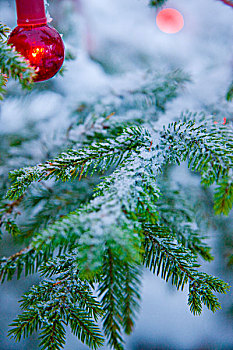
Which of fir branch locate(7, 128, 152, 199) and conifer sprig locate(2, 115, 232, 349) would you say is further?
fir branch locate(7, 128, 152, 199)

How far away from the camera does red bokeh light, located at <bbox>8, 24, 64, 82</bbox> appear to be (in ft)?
1.44

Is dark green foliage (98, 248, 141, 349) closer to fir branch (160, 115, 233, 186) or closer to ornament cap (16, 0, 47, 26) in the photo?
fir branch (160, 115, 233, 186)

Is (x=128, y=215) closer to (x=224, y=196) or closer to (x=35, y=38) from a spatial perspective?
(x=224, y=196)

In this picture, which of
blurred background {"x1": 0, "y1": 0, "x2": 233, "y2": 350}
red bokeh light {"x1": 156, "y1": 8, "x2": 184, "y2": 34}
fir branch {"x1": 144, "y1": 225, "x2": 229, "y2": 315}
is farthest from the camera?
red bokeh light {"x1": 156, "y1": 8, "x2": 184, "y2": 34}

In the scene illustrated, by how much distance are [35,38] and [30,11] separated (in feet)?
0.18

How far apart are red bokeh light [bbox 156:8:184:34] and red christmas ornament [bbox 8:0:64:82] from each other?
2.68ft

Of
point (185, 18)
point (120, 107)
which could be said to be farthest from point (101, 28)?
point (120, 107)

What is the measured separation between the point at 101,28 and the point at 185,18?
1.29 feet

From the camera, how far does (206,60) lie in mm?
984

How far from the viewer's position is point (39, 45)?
441 millimetres

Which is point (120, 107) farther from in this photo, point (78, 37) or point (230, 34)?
point (230, 34)

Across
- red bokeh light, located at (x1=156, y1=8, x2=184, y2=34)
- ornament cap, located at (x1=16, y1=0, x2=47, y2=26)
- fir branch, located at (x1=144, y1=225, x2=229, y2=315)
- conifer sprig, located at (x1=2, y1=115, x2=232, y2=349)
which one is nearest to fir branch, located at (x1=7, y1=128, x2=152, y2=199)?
conifer sprig, located at (x1=2, y1=115, x2=232, y2=349)

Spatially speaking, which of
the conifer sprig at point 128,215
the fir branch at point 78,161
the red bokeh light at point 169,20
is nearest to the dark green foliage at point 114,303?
the conifer sprig at point 128,215

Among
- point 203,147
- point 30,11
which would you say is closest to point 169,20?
point 30,11
